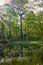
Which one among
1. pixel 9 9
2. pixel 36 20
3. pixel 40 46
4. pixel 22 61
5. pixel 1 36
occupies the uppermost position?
pixel 9 9

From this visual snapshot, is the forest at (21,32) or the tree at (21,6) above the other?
the tree at (21,6)

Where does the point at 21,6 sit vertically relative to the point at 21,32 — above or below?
above

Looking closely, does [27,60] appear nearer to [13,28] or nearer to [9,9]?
[13,28]

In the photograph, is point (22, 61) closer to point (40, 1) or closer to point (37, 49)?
point (37, 49)

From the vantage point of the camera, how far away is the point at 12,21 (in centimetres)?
266

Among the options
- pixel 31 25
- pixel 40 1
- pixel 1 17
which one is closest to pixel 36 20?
pixel 31 25

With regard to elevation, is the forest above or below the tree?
below

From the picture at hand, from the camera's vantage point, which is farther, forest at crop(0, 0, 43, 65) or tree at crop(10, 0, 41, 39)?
tree at crop(10, 0, 41, 39)

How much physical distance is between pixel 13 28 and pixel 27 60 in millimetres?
520

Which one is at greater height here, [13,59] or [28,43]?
[28,43]

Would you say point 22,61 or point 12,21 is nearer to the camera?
point 22,61

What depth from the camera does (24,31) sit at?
2676 millimetres

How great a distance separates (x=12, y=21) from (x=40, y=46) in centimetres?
55

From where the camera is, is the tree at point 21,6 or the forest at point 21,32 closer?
the forest at point 21,32
